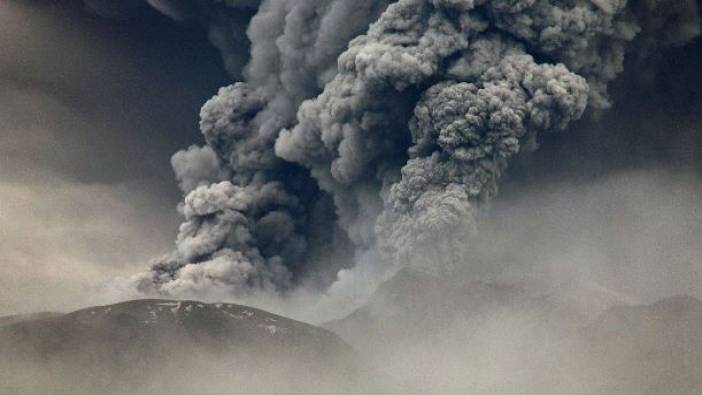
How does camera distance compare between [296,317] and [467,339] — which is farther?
[467,339]

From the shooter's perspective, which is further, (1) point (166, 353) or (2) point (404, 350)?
(1) point (166, 353)

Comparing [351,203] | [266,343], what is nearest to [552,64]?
[351,203]

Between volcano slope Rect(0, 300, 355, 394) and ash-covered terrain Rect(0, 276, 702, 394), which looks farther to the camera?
volcano slope Rect(0, 300, 355, 394)

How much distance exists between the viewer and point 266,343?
7050 centimetres

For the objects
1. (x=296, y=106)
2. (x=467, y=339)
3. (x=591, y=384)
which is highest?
(x=296, y=106)

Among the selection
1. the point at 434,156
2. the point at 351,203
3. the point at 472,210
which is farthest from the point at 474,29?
the point at 351,203

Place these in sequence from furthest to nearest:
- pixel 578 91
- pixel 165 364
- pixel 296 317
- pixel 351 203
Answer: pixel 165 364
pixel 296 317
pixel 351 203
pixel 578 91

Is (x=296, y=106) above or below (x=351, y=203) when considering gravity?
above

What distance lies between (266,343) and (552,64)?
47161 mm

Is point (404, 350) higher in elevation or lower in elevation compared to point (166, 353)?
lower

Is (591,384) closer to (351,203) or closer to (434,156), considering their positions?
(351,203)

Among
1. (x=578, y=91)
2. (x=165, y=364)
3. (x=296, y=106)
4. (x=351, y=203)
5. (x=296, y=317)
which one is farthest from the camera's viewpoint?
(x=165, y=364)

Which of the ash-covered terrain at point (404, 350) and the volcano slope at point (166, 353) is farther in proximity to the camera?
the volcano slope at point (166, 353)

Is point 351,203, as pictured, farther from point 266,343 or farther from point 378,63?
point 266,343
